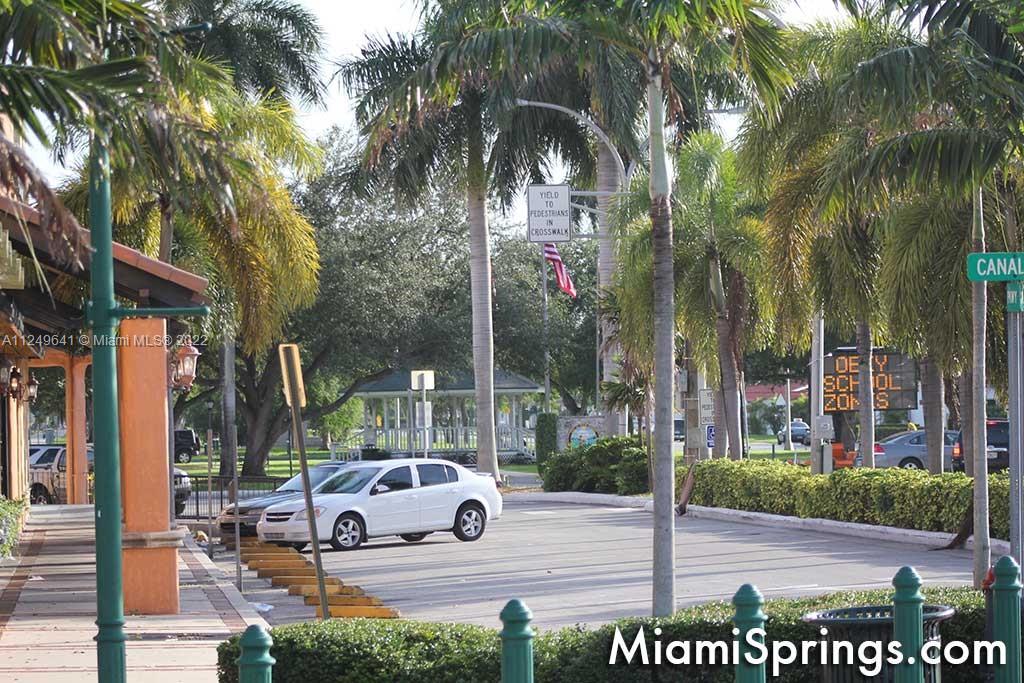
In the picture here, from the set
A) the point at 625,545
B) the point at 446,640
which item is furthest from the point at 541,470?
the point at 446,640

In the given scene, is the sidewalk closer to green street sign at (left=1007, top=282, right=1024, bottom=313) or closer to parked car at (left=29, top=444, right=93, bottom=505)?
green street sign at (left=1007, top=282, right=1024, bottom=313)

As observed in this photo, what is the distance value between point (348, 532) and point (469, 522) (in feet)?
7.67

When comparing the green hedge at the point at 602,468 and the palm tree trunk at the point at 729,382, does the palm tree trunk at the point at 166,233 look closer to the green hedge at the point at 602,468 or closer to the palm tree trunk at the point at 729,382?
the palm tree trunk at the point at 729,382

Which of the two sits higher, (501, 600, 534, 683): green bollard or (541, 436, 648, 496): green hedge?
(501, 600, 534, 683): green bollard

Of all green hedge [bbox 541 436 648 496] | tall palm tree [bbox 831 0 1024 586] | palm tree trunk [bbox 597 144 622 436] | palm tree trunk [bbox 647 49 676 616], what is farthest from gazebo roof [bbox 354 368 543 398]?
palm tree trunk [bbox 647 49 676 616]

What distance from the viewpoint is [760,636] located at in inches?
277

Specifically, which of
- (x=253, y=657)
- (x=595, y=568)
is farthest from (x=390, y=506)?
(x=253, y=657)

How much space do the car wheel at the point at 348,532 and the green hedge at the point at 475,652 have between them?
46.4 feet

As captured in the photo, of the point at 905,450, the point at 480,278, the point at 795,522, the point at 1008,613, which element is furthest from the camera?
the point at 905,450

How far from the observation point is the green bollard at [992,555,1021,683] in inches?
316

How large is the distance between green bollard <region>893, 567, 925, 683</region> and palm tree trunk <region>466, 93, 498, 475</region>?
1174 inches

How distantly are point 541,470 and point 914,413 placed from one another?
2002 inches

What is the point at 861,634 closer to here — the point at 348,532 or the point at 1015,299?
the point at 1015,299

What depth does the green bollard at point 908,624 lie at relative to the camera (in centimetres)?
739
